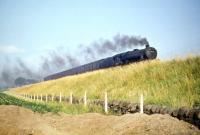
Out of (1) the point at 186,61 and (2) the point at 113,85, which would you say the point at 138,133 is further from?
(2) the point at 113,85

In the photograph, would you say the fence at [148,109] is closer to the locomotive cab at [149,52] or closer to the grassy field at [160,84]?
the grassy field at [160,84]

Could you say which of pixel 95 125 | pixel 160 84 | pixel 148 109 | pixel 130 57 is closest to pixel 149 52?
pixel 130 57

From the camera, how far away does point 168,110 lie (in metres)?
12.1

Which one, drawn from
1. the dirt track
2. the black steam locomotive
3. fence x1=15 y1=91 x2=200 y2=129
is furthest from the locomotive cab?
the dirt track

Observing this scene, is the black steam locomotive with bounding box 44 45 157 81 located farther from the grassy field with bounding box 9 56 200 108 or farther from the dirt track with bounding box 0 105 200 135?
the dirt track with bounding box 0 105 200 135

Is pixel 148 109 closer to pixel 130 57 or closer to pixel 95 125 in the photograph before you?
pixel 95 125

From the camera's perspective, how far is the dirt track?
31.8 feet

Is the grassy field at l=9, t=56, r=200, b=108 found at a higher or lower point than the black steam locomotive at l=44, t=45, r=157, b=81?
lower

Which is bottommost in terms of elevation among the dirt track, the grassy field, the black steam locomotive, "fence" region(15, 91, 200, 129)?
the dirt track

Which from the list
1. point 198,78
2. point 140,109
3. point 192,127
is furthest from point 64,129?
point 198,78

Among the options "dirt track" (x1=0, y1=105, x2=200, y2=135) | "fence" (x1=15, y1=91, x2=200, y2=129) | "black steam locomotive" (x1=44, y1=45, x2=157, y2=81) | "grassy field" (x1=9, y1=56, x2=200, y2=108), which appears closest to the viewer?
"dirt track" (x1=0, y1=105, x2=200, y2=135)

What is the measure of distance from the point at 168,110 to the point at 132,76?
10.9 m

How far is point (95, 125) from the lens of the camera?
12227 mm

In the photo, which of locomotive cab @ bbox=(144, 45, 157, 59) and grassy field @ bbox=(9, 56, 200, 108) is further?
locomotive cab @ bbox=(144, 45, 157, 59)
